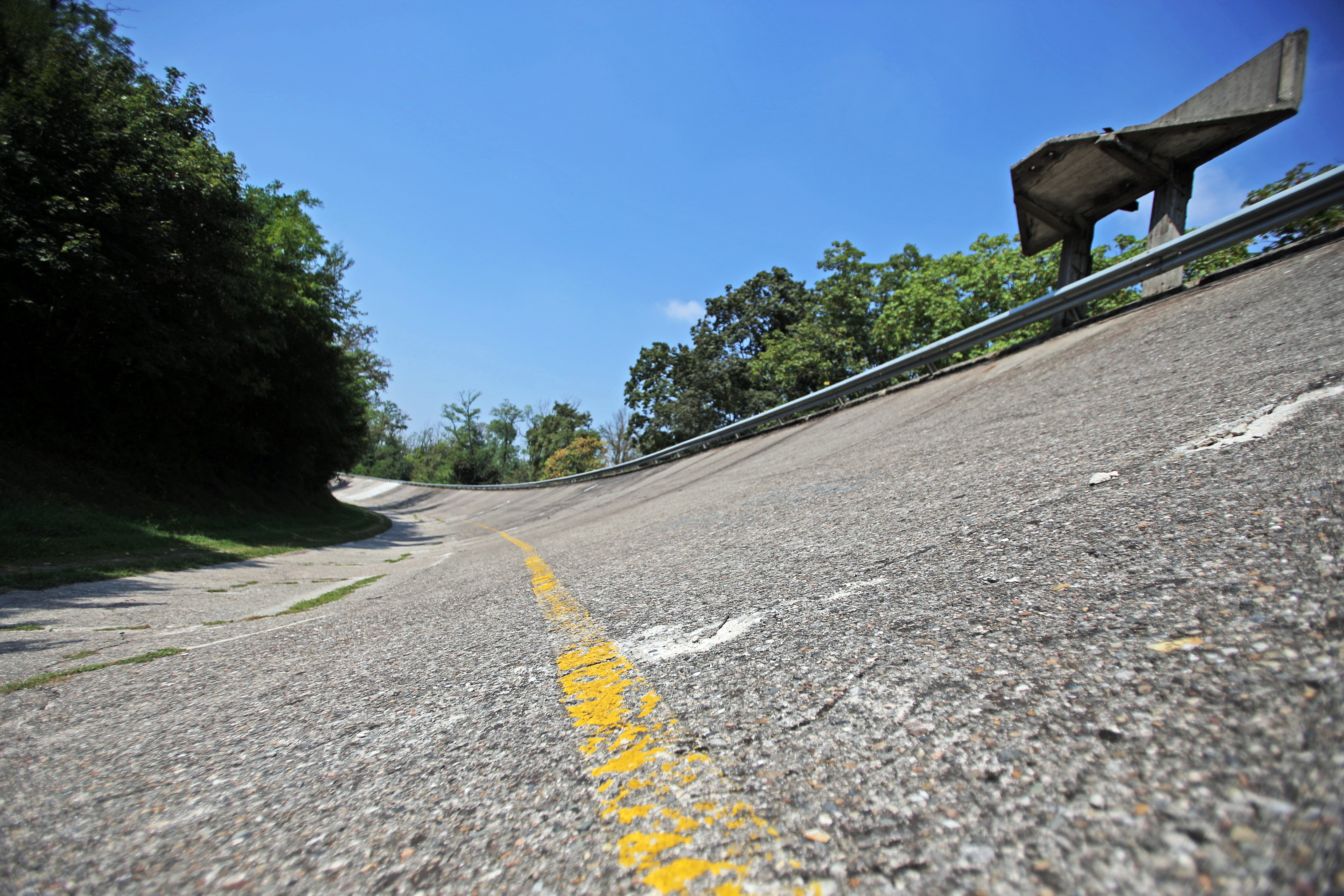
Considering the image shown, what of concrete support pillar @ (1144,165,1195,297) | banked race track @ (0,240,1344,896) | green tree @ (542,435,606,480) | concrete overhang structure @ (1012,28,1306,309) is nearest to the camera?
banked race track @ (0,240,1344,896)

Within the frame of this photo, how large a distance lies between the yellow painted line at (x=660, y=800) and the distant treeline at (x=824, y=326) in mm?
16317

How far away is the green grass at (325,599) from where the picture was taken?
15.3ft

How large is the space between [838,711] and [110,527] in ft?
42.9

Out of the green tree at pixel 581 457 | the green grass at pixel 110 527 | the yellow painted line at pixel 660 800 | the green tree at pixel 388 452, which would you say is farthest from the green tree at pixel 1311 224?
the green tree at pixel 388 452

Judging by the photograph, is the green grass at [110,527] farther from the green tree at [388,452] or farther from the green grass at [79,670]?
the green tree at [388,452]

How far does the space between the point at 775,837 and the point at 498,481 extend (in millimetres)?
52915

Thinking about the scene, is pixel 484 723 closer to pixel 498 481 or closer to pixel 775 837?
pixel 775 837

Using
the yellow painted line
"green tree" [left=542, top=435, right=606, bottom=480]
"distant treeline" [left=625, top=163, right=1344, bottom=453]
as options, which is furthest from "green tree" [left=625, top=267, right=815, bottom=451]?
the yellow painted line

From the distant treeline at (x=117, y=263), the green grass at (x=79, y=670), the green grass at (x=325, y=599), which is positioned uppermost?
the distant treeline at (x=117, y=263)

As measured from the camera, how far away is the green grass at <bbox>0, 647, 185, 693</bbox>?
2.53 m

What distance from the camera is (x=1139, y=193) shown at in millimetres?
6734

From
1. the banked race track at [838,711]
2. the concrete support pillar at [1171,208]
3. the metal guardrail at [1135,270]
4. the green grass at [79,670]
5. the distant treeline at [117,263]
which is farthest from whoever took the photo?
the distant treeline at [117,263]

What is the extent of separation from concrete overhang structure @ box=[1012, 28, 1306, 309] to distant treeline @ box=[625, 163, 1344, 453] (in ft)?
26.8

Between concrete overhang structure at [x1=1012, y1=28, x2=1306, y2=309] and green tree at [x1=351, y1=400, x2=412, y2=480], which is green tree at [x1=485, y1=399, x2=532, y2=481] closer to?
green tree at [x1=351, y1=400, x2=412, y2=480]
